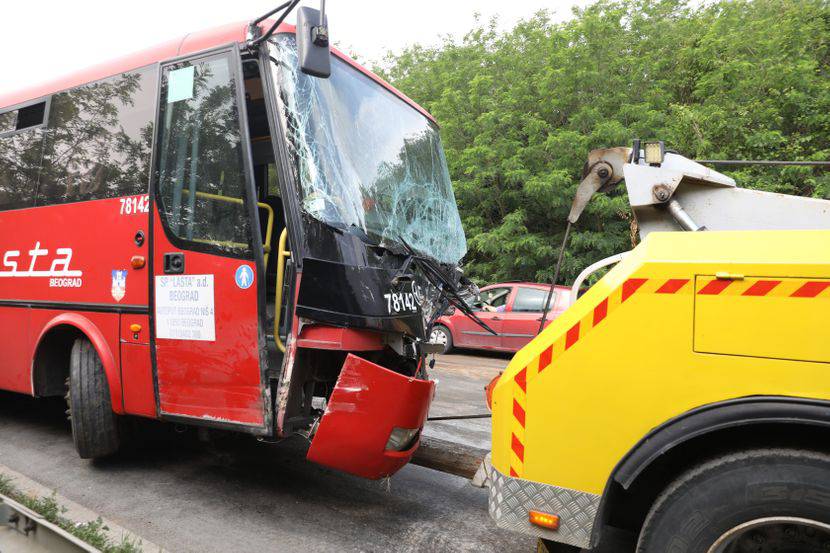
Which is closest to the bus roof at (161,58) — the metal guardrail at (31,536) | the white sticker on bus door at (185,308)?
the white sticker on bus door at (185,308)

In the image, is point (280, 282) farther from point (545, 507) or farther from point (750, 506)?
point (750, 506)

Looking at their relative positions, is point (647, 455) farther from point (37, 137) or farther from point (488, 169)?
point (488, 169)

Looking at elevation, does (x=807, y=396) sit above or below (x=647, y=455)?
above

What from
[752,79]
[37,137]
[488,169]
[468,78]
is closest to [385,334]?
[37,137]

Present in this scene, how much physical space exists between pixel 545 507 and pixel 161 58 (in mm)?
3597

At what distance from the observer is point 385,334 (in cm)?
325

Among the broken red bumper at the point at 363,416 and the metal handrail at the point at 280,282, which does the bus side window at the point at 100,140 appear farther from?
the broken red bumper at the point at 363,416

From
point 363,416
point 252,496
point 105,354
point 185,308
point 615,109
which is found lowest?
point 252,496

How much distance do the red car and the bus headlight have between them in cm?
654

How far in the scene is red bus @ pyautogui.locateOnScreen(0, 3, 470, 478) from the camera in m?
3.07

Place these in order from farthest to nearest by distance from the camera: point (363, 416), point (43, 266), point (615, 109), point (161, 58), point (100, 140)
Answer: point (615, 109) → point (43, 266) → point (100, 140) → point (161, 58) → point (363, 416)

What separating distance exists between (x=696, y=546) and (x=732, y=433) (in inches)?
16.0

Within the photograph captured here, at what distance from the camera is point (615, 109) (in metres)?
12.5

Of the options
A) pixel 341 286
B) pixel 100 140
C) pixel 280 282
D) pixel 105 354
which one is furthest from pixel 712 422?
pixel 100 140
